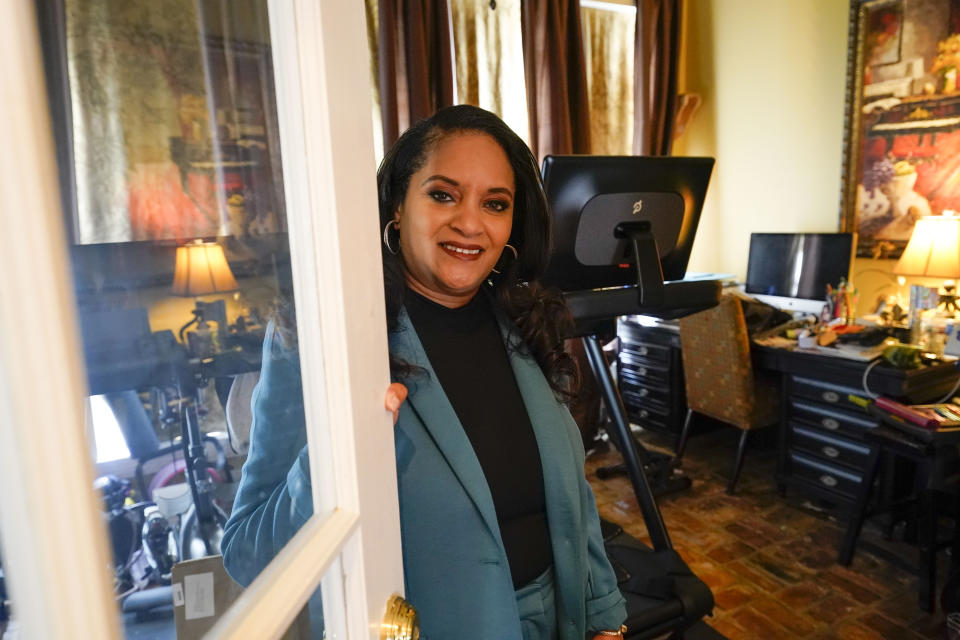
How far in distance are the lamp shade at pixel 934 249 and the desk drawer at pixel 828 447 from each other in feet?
2.79

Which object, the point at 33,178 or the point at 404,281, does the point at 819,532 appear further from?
the point at 33,178

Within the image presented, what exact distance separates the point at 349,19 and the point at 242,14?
12cm

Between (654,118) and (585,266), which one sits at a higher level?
(654,118)

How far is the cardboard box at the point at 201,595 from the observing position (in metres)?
0.34

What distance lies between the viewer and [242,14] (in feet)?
1.46

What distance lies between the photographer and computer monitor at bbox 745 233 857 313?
305cm

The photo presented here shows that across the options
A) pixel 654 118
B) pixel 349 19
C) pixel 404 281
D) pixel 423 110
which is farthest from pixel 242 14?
pixel 654 118

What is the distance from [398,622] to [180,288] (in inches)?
16.8

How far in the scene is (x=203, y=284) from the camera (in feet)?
1.27

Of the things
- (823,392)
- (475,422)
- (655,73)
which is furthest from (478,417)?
(655,73)

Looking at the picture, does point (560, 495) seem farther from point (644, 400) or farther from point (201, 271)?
point (644, 400)

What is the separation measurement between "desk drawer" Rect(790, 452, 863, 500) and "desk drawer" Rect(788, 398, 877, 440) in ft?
0.56

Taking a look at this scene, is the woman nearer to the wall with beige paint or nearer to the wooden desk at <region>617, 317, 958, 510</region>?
the wooden desk at <region>617, 317, 958, 510</region>

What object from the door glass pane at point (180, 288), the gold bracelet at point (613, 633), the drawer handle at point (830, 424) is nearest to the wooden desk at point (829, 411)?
the drawer handle at point (830, 424)
